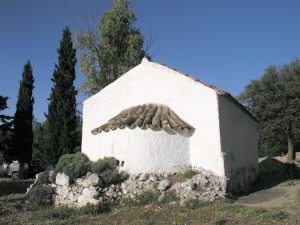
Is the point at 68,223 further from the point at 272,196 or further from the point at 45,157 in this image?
the point at 45,157

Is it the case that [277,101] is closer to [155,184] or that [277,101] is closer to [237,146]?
[237,146]

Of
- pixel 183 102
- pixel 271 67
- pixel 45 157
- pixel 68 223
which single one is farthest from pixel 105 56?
pixel 68 223

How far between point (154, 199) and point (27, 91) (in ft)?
67.9

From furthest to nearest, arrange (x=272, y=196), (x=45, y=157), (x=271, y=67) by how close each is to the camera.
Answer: (x=271, y=67), (x=45, y=157), (x=272, y=196)

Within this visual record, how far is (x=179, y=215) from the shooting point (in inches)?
338

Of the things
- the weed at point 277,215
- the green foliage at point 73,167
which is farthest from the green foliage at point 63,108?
the weed at point 277,215

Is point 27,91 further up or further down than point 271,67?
further down

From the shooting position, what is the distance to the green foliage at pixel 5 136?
2166 centimetres

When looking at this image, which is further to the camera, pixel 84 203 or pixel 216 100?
pixel 216 100

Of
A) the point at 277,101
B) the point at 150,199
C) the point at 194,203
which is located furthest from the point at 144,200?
the point at 277,101

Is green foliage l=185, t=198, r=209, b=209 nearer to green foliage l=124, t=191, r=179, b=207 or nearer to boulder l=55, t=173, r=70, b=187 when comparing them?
green foliage l=124, t=191, r=179, b=207

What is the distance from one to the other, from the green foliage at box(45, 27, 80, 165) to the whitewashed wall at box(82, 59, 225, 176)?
393 inches

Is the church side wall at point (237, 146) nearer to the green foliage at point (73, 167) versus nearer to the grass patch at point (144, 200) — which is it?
the grass patch at point (144, 200)

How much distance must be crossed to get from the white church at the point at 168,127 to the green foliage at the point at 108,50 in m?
11.3
